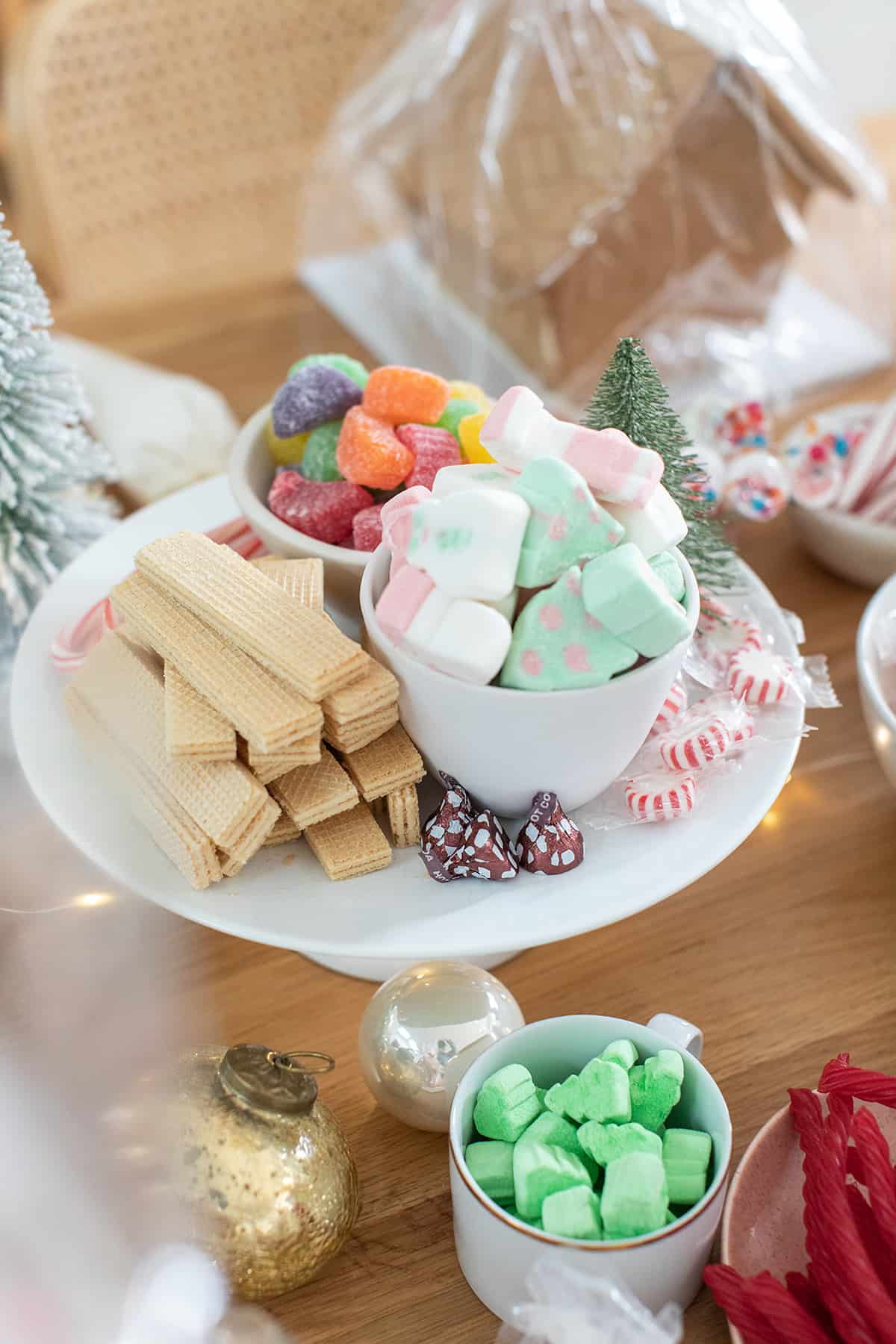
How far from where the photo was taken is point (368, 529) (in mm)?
671

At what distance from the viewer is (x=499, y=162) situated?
3.64ft

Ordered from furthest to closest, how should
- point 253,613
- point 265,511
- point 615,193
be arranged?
point 615,193 < point 265,511 < point 253,613

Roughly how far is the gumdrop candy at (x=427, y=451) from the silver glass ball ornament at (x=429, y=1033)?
0.26 metres

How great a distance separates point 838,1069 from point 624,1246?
156mm

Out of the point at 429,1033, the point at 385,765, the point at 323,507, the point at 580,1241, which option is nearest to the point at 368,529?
the point at 323,507

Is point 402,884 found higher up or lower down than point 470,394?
lower down

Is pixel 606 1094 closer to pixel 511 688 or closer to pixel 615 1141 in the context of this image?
pixel 615 1141

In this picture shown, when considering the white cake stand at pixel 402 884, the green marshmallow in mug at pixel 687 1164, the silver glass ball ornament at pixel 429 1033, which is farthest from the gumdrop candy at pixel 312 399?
the green marshmallow in mug at pixel 687 1164

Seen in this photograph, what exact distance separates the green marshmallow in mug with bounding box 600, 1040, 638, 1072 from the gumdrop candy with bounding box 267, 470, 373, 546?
314 mm

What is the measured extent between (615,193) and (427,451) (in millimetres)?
499

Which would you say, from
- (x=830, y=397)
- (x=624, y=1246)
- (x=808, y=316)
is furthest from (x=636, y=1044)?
(x=808, y=316)

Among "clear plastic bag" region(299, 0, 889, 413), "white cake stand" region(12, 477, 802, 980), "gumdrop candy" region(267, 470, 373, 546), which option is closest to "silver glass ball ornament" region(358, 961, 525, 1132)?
"white cake stand" region(12, 477, 802, 980)

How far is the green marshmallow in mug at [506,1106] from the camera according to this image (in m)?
0.54

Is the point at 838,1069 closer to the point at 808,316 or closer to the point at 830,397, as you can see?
the point at 830,397
